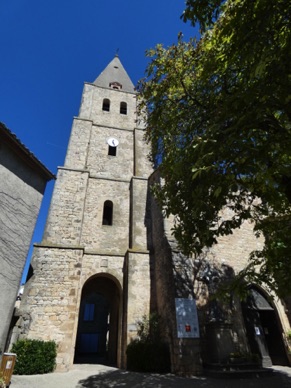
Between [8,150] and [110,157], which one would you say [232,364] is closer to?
[8,150]

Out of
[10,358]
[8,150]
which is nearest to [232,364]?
[10,358]

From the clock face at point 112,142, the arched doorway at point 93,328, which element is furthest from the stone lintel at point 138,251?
the clock face at point 112,142

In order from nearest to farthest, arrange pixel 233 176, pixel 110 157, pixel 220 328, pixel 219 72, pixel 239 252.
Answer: pixel 233 176
pixel 219 72
pixel 220 328
pixel 239 252
pixel 110 157

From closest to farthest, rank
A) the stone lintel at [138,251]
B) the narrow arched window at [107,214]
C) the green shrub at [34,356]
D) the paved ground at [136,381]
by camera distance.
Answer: the paved ground at [136,381], the green shrub at [34,356], the stone lintel at [138,251], the narrow arched window at [107,214]

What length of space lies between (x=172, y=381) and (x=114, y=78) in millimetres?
24606

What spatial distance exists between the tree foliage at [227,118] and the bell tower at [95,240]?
4994 millimetres

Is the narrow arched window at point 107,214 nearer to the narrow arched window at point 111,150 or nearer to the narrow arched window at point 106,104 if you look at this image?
the narrow arched window at point 111,150

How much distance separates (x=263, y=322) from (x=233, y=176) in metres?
9.77

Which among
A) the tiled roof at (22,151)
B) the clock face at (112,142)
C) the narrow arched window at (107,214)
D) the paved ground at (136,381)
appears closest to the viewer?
the tiled roof at (22,151)

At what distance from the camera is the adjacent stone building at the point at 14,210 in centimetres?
561

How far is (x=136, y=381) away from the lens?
672 cm

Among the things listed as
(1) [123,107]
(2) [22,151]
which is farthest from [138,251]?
(1) [123,107]

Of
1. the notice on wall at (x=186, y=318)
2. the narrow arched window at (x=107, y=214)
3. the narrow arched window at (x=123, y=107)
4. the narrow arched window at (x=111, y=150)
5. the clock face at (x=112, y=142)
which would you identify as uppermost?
the narrow arched window at (x=123, y=107)

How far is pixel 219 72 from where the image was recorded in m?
5.27
